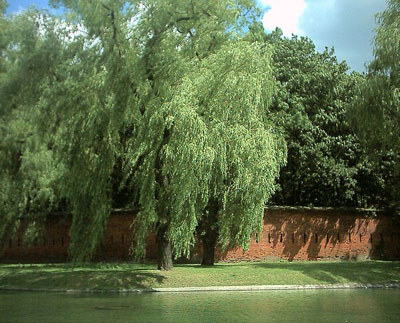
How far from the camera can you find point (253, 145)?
651 inches

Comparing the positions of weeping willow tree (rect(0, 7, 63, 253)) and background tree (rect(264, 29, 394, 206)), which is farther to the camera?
background tree (rect(264, 29, 394, 206))

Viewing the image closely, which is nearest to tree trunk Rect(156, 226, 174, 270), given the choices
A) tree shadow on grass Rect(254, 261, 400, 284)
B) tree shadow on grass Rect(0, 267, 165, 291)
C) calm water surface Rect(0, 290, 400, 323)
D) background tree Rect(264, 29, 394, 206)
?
tree shadow on grass Rect(0, 267, 165, 291)

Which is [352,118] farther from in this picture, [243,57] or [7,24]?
[7,24]

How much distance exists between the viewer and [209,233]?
21047 millimetres

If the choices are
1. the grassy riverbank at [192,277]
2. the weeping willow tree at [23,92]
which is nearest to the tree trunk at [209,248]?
the grassy riverbank at [192,277]

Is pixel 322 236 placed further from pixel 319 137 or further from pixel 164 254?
pixel 164 254

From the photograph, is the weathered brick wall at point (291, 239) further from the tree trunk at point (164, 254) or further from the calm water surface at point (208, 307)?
the calm water surface at point (208, 307)

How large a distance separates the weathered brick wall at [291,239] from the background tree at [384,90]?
244 inches

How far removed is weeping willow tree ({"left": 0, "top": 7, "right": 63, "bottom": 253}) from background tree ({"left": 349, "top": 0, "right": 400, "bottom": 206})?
467 inches

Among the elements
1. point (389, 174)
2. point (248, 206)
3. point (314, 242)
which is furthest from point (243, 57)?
point (389, 174)

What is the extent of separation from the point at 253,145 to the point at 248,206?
1.96 metres

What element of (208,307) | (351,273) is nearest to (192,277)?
(208,307)

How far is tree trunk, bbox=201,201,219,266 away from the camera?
66.9 ft

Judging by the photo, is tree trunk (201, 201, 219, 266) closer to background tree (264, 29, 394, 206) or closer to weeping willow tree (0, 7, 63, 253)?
weeping willow tree (0, 7, 63, 253)
